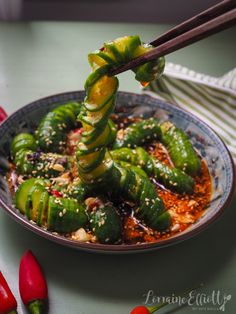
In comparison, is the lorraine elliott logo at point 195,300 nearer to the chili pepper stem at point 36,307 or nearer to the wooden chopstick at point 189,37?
the chili pepper stem at point 36,307

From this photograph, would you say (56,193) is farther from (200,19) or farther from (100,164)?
(200,19)

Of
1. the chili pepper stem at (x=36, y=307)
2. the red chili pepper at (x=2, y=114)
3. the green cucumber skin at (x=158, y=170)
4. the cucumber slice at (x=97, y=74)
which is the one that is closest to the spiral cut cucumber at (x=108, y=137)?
Answer: the cucumber slice at (x=97, y=74)

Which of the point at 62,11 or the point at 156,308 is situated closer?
the point at 156,308

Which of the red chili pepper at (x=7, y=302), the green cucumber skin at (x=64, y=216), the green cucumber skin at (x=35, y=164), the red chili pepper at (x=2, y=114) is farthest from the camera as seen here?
the red chili pepper at (x=2, y=114)

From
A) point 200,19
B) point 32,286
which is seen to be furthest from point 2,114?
point 200,19

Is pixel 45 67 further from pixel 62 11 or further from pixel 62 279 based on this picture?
pixel 62 279

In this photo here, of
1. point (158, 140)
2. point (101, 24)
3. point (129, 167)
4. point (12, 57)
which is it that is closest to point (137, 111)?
point (158, 140)
